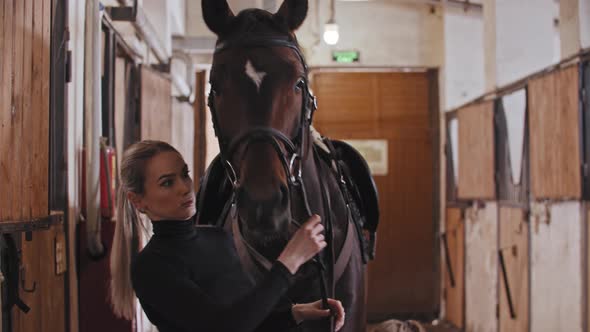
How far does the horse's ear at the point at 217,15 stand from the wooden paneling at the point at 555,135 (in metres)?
2.86

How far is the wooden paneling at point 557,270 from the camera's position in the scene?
3968 millimetres

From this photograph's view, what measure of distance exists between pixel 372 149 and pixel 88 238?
5.49 meters

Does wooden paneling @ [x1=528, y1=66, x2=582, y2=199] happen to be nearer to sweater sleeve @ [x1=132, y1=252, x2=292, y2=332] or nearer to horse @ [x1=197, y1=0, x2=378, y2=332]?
horse @ [x1=197, y1=0, x2=378, y2=332]

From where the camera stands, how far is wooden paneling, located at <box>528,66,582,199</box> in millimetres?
3961

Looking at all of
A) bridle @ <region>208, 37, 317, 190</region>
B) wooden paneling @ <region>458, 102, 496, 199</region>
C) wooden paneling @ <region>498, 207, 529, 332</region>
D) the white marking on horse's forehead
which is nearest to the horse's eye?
bridle @ <region>208, 37, 317, 190</region>

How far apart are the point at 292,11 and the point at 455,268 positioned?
18.5ft

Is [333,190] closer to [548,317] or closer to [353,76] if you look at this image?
[548,317]

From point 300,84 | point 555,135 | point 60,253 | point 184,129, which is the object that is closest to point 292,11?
point 300,84

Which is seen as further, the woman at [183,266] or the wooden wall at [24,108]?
the wooden wall at [24,108]

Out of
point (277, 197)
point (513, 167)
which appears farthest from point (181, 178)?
point (513, 167)

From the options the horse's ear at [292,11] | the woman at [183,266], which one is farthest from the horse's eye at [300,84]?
the woman at [183,266]

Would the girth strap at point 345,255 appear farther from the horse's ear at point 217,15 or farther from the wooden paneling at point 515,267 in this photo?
the wooden paneling at point 515,267

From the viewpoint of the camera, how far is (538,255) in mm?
4566

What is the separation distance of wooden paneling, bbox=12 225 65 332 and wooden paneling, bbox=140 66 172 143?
5.34ft
